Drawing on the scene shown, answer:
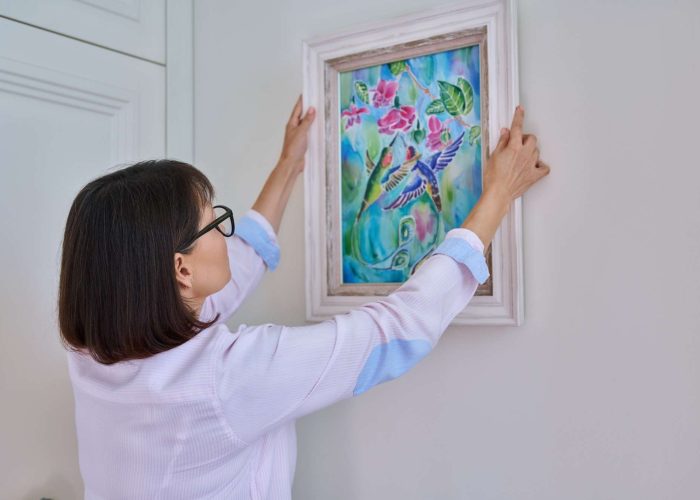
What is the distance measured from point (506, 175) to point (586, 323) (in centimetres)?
26

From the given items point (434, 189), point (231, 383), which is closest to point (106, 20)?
point (434, 189)

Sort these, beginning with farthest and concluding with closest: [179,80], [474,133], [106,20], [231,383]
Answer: [179,80], [106,20], [474,133], [231,383]

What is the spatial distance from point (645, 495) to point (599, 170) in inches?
19.1

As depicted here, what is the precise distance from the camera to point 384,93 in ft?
3.67

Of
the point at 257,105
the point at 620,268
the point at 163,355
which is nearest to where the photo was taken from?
the point at 163,355

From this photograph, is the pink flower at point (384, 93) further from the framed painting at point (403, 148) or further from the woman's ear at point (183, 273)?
the woman's ear at point (183, 273)

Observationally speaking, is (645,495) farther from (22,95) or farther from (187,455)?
(22,95)

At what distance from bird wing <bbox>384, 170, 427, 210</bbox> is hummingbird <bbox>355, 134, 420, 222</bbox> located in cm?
2

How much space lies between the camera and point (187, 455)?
824mm

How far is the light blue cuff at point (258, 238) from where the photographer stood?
1.16 metres

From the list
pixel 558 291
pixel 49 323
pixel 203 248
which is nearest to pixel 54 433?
pixel 49 323

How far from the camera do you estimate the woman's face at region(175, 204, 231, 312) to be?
2.80ft

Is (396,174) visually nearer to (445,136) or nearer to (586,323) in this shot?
(445,136)

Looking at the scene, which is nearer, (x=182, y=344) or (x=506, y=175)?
(x=182, y=344)
